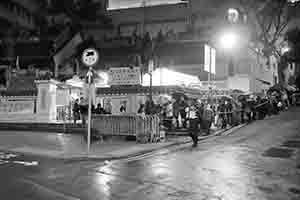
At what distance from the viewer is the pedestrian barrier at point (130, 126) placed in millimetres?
13164

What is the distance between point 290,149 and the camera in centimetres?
1114

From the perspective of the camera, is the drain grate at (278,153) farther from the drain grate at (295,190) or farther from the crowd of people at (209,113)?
the drain grate at (295,190)

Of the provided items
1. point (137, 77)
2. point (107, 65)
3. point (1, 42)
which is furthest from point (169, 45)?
point (1, 42)

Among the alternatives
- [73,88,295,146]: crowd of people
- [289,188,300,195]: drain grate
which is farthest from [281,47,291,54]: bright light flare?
[289,188,300,195]: drain grate

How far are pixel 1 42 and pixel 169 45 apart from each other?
1900cm

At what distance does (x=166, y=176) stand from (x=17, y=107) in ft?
51.4

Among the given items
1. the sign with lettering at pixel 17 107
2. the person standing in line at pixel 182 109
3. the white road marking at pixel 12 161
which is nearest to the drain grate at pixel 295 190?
the white road marking at pixel 12 161

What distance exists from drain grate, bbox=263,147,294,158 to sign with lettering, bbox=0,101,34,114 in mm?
14931

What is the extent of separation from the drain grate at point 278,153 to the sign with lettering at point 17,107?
588 inches

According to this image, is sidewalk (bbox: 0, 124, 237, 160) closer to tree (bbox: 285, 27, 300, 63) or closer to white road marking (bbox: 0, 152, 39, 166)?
white road marking (bbox: 0, 152, 39, 166)

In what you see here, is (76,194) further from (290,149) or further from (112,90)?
(112,90)

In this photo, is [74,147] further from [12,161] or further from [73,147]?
[12,161]

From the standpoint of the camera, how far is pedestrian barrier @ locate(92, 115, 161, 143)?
1316cm

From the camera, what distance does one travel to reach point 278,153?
409 inches
